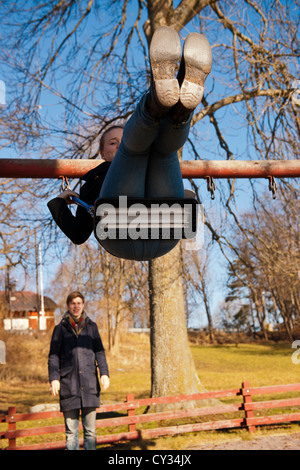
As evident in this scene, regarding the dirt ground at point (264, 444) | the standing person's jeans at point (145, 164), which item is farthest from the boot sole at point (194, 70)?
the dirt ground at point (264, 444)

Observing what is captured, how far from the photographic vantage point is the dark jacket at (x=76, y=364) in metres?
4.72

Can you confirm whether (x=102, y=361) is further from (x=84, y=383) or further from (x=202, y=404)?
(x=202, y=404)

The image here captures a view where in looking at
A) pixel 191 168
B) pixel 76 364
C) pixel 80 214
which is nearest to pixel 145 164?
pixel 80 214

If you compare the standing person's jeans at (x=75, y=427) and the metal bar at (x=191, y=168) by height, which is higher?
the metal bar at (x=191, y=168)

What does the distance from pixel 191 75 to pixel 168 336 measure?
21.5 ft

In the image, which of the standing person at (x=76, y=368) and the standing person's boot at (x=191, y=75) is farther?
the standing person at (x=76, y=368)

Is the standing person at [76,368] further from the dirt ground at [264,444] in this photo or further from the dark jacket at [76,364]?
the dirt ground at [264,444]

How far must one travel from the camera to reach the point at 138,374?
1970 centimetres

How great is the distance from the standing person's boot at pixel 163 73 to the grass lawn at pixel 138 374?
5.37 metres

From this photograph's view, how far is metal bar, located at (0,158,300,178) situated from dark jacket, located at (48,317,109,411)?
192cm

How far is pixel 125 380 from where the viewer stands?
17438 mm

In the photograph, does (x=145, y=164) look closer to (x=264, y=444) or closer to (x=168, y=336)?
(x=264, y=444)
